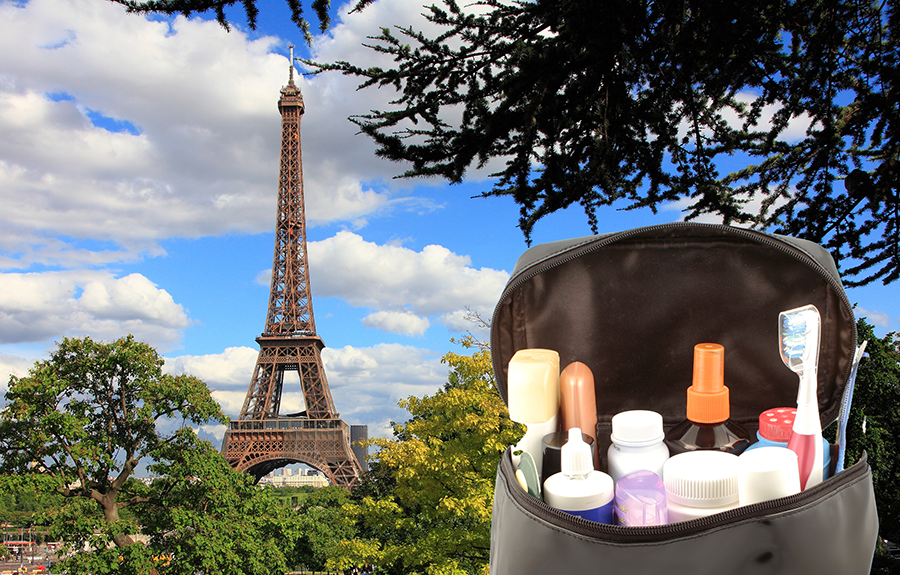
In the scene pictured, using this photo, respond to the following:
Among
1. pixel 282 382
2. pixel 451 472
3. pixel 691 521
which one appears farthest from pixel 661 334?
pixel 282 382

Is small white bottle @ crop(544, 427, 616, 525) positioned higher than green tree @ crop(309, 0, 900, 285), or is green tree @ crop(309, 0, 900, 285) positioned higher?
green tree @ crop(309, 0, 900, 285)

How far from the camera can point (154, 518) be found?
46.4 ft

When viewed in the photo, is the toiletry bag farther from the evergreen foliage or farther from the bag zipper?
the evergreen foliage

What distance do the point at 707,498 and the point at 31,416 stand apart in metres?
16.2

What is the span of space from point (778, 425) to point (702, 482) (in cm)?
47

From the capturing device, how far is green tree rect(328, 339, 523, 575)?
30.2 ft

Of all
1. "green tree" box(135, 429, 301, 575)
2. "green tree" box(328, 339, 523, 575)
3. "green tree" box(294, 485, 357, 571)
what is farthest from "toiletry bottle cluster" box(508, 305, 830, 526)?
"green tree" box(294, 485, 357, 571)

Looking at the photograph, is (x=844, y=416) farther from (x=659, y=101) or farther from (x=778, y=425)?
(x=659, y=101)

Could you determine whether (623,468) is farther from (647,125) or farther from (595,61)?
(647,125)

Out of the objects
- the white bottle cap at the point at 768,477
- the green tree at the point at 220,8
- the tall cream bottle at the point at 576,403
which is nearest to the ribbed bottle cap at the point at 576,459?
the tall cream bottle at the point at 576,403

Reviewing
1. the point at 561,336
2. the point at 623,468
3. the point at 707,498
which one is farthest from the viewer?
the point at 561,336

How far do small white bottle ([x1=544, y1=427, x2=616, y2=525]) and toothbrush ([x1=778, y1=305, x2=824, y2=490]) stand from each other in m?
0.56

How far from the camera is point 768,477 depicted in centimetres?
152

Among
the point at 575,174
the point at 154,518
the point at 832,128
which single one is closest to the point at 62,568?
the point at 154,518
